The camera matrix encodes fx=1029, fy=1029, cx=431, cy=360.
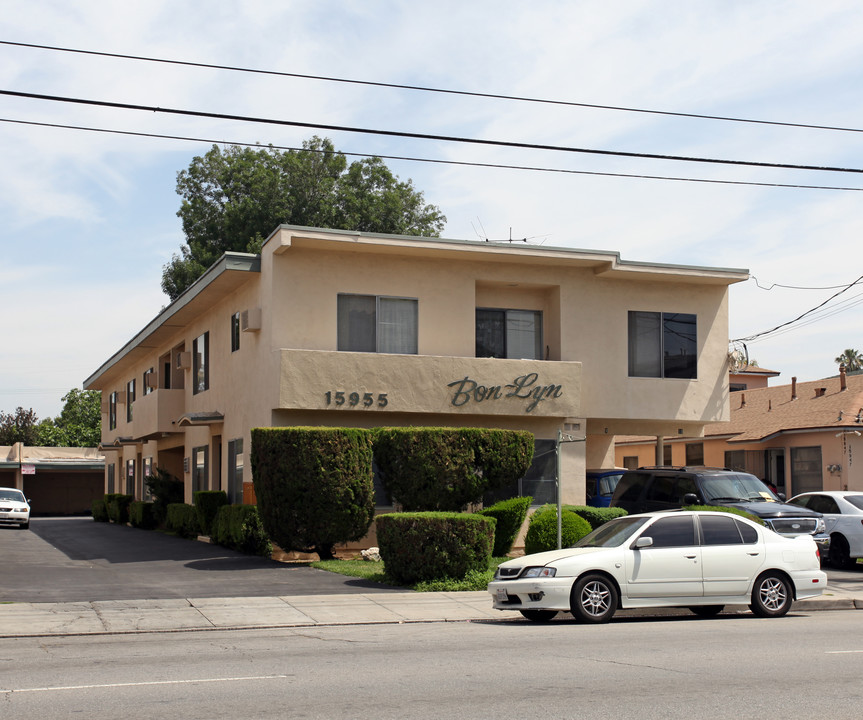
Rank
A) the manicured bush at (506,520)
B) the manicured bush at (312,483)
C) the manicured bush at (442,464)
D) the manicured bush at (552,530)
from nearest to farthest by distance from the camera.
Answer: the manicured bush at (552,530) → the manicured bush at (312,483) → the manicured bush at (442,464) → the manicured bush at (506,520)

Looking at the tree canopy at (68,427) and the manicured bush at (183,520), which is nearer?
the manicured bush at (183,520)

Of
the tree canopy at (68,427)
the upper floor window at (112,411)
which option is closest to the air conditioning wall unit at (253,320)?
the upper floor window at (112,411)

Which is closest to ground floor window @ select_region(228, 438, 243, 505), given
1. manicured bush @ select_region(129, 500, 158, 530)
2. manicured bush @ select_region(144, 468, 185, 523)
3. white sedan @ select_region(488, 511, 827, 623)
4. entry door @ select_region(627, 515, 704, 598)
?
manicured bush @ select_region(144, 468, 185, 523)

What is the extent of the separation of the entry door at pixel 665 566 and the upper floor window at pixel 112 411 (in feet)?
116

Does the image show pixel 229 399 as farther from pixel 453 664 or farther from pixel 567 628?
pixel 453 664

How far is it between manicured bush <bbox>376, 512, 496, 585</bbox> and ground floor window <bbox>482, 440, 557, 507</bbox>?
5.88 m

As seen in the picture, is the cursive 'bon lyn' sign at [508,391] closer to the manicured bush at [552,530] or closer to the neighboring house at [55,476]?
the manicured bush at [552,530]

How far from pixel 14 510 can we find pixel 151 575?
22363 mm

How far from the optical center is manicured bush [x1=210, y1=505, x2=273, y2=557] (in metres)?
22.1

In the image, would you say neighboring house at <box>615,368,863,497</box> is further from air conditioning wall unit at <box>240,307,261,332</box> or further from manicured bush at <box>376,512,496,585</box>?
manicured bush at <box>376,512,496,585</box>

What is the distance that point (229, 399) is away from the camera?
85.9 ft

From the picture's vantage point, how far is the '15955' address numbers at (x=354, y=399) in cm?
2219

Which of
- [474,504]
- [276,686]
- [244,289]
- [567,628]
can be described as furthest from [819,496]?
[276,686]

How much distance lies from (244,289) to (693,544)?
14307mm
